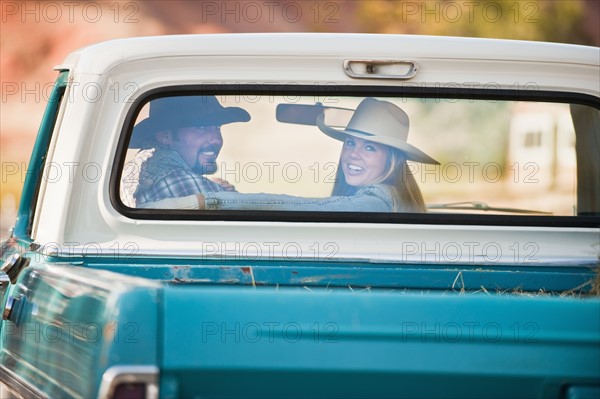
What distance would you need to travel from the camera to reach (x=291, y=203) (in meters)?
3.48

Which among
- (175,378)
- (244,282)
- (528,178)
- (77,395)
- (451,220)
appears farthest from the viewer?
(528,178)

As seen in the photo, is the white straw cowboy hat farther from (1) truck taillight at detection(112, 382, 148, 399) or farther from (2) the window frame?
(1) truck taillight at detection(112, 382, 148, 399)

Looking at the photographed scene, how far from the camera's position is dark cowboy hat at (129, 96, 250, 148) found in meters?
3.52

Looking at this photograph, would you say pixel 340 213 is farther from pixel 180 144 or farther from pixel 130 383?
pixel 130 383

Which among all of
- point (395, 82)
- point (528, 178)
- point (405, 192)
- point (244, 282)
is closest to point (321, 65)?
point (395, 82)

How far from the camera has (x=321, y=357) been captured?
6.72 ft

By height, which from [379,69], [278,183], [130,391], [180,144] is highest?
[379,69]

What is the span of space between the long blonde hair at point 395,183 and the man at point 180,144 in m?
0.44

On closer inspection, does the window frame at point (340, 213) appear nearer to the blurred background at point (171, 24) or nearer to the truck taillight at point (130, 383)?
the truck taillight at point (130, 383)

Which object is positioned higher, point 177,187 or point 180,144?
point 180,144

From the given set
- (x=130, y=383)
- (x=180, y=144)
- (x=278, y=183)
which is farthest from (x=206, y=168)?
(x=130, y=383)

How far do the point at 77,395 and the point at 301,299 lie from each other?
565 mm

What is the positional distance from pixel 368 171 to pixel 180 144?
72cm

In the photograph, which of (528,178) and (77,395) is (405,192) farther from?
(77,395)
